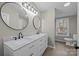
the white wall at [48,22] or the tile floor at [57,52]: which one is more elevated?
the white wall at [48,22]

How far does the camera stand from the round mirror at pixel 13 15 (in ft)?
3.08

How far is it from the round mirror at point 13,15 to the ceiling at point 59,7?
1.37 feet

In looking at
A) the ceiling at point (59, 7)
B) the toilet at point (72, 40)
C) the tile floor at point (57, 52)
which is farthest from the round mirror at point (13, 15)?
the toilet at point (72, 40)

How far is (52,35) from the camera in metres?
1.37

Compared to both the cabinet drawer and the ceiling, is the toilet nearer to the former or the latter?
the ceiling

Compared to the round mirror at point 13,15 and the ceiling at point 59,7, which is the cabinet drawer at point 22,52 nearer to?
the round mirror at point 13,15

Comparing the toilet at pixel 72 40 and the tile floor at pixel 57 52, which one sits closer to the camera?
the tile floor at pixel 57 52

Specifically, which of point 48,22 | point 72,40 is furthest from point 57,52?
point 48,22

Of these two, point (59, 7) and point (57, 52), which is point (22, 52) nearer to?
point (57, 52)

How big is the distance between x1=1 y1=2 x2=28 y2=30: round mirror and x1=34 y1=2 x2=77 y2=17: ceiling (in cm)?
42

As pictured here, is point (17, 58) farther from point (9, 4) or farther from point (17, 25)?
point (9, 4)

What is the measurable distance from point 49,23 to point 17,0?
34.2 inches

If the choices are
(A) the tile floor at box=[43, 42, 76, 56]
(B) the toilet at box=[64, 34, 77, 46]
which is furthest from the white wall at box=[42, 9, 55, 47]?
(B) the toilet at box=[64, 34, 77, 46]

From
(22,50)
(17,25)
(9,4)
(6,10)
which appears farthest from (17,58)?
(9,4)
